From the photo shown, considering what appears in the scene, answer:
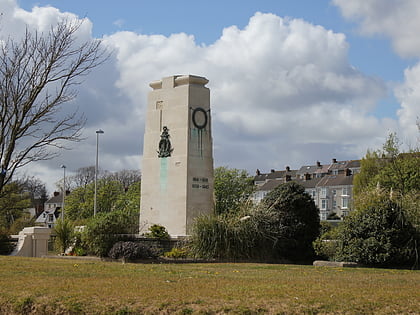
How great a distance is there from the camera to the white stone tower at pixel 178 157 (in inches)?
992

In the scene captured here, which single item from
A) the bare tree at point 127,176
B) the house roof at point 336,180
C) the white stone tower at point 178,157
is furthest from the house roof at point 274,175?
the white stone tower at point 178,157

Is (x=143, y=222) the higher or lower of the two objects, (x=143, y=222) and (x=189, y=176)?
the lower

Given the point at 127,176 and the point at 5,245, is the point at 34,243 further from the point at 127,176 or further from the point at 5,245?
the point at 127,176

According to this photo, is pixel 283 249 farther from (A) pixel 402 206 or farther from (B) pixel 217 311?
(B) pixel 217 311

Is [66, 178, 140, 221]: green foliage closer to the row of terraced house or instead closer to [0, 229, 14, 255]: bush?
the row of terraced house

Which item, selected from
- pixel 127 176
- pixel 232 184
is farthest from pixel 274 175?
pixel 232 184

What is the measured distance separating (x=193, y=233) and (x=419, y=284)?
10251 mm

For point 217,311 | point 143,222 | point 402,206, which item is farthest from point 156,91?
point 217,311

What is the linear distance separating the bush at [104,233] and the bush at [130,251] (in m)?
0.89

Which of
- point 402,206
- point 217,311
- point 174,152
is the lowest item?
Answer: point 217,311

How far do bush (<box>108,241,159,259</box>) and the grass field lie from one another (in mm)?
5803

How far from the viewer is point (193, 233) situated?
21.0 meters

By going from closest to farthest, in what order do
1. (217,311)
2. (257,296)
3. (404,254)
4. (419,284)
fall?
(217,311) → (257,296) → (419,284) → (404,254)

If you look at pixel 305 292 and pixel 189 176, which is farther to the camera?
pixel 189 176
